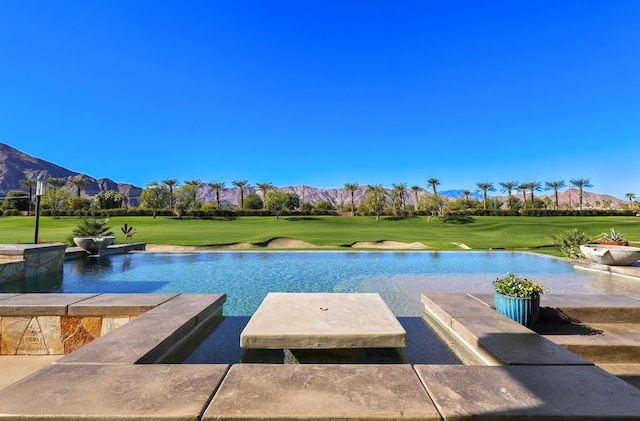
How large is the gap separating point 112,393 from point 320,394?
1.47m

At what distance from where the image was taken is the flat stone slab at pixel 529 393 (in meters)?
2.00

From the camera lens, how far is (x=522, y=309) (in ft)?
13.4

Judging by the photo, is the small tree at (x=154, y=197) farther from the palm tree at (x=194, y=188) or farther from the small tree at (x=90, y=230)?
the small tree at (x=90, y=230)

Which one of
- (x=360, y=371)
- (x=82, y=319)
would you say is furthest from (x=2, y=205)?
(x=360, y=371)

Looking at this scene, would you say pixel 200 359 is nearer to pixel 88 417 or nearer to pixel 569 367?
pixel 88 417

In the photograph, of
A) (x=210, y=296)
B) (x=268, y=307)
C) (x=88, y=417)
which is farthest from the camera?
(x=210, y=296)

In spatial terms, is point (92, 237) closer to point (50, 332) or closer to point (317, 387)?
point (50, 332)

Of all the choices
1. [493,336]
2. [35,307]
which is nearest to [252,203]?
[35,307]

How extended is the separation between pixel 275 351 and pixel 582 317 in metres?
4.53

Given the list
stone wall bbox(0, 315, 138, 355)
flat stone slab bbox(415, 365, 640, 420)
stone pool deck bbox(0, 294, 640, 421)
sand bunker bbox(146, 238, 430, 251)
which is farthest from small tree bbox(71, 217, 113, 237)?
flat stone slab bbox(415, 365, 640, 420)

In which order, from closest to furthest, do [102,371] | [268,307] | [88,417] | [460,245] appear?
1. [88,417]
2. [102,371]
3. [268,307]
4. [460,245]

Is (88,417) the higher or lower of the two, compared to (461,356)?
higher

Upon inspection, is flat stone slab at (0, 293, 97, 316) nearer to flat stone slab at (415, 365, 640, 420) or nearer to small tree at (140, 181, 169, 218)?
flat stone slab at (415, 365, 640, 420)

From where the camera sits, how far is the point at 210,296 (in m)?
5.11
